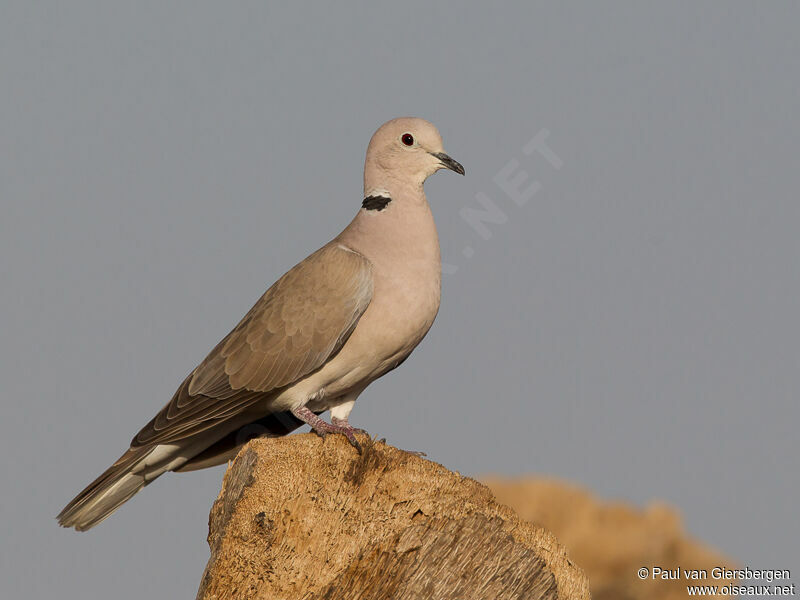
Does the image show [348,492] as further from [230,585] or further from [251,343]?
[251,343]

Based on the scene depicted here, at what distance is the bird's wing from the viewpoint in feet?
24.5

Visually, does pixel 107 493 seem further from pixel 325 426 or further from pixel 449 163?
pixel 449 163

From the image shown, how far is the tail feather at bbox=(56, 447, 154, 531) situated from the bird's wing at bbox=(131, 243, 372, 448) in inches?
5.9

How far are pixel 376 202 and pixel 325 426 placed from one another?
6.08 ft

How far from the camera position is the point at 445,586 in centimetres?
608

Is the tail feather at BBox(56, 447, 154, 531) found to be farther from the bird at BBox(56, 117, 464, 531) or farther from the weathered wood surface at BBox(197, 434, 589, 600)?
the weathered wood surface at BBox(197, 434, 589, 600)

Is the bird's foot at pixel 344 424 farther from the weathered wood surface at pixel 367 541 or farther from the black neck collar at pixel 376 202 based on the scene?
the black neck collar at pixel 376 202

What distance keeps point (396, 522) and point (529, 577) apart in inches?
34.6

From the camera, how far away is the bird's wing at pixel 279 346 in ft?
24.5

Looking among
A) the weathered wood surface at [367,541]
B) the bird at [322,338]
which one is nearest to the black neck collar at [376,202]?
the bird at [322,338]

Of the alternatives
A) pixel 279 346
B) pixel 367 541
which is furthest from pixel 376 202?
pixel 367 541

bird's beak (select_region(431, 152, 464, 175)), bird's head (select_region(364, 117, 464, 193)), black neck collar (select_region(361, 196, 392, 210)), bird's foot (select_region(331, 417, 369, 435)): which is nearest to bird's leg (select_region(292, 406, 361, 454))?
bird's foot (select_region(331, 417, 369, 435))

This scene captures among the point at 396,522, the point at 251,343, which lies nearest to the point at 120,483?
the point at 251,343

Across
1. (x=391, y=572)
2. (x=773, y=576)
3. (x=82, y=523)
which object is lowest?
(x=82, y=523)
